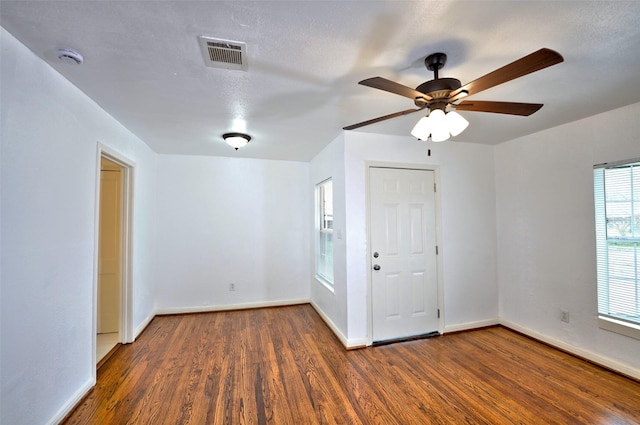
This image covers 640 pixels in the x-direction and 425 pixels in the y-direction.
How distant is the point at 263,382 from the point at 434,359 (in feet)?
5.54

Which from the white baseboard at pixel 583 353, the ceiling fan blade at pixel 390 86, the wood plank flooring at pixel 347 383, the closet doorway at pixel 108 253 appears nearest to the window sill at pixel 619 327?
the white baseboard at pixel 583 353

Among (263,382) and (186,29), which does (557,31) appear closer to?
(186,29)

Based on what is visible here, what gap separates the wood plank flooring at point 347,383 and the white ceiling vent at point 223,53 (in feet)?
7.93

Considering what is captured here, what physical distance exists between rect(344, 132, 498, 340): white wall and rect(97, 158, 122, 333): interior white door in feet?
9.55

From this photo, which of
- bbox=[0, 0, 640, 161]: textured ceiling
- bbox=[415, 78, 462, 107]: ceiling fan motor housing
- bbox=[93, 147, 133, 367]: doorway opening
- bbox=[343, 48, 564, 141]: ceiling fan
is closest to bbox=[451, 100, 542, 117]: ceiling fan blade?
bbox=[343, 48, 564, 141]: ceiling fan

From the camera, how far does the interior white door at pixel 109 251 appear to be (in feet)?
11.0

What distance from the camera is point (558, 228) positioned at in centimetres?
297

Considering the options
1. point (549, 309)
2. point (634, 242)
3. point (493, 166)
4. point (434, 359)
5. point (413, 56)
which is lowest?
point (434, 359)

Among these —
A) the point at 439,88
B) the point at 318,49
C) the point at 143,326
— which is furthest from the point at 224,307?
the point at 439,88

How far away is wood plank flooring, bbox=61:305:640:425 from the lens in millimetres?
1930

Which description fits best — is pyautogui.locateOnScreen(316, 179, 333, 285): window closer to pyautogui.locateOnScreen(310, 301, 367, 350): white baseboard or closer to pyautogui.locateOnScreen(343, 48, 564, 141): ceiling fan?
pyautogui.locateOnScreen(310, 301, 367, 350): white baseboard

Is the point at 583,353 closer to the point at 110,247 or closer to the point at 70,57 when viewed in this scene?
the point at 70,57

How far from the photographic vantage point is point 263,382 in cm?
233

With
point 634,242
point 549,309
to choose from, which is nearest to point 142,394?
point 549,309
